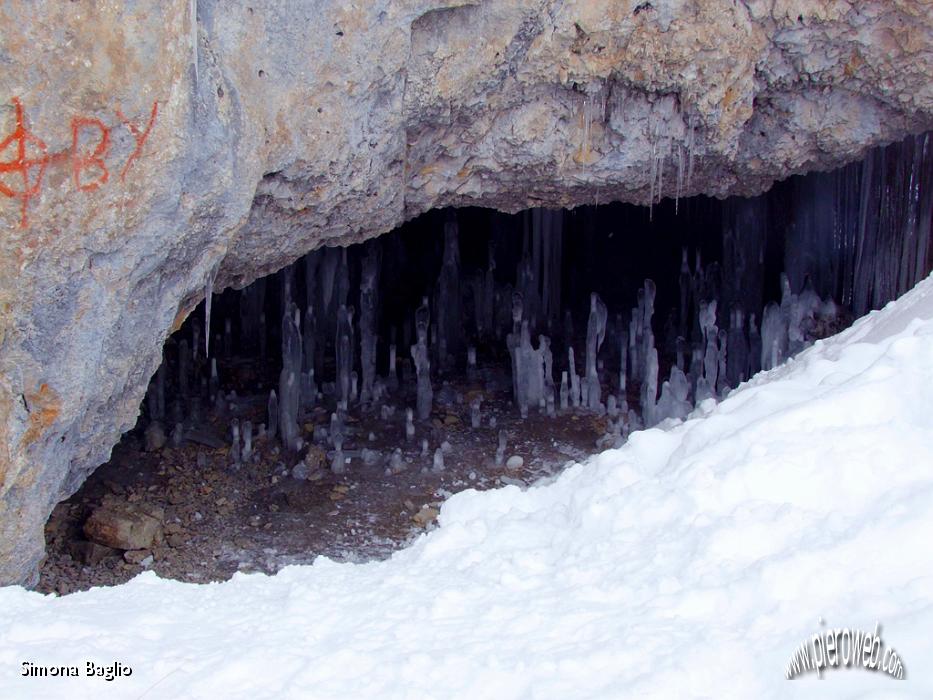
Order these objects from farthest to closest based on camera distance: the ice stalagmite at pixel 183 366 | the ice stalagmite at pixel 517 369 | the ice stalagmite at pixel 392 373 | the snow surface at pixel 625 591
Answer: the ice stalagmite at pixel 392 373 < the ice stalagmite at pixel 517 369 < the ice stalagmite at pixel 183 366 < the snow surface at pixel 625 591

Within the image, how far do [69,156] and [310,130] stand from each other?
3.85 ft

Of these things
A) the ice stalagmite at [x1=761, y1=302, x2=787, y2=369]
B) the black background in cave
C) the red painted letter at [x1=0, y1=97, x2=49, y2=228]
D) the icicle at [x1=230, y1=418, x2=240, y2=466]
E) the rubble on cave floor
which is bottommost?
the rubble on cave floor

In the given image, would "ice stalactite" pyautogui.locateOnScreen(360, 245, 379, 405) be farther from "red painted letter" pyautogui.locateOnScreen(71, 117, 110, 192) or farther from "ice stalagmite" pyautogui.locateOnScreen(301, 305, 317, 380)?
"red painted letter" pyautogui.locateOnScreen(71, 117, 110, 192)

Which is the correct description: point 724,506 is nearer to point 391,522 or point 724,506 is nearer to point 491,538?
point 491,538

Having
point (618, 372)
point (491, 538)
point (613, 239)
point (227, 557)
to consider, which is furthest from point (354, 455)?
point (613, 239)

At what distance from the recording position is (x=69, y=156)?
11.8 ft

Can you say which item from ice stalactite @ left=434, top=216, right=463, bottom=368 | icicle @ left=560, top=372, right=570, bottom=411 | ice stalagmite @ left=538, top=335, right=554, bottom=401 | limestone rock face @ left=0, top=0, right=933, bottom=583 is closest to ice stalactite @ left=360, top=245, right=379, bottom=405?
ice stalactite @ left=434, top=216, right=463, bottom=368

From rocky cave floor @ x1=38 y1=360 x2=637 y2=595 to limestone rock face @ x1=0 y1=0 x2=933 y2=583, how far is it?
3.16 feet

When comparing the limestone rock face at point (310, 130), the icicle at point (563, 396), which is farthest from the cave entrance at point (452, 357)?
the limestone rock face at point (310, 130)

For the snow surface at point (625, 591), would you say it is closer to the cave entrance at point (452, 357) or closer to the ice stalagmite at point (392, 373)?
the cave entrance at point (452, 357)

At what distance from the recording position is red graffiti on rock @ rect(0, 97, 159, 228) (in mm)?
3469

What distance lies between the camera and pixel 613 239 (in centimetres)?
928

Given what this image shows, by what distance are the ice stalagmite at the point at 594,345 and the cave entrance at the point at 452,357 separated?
0.02m

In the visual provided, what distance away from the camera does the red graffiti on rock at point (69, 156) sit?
Result: 3.47 m
